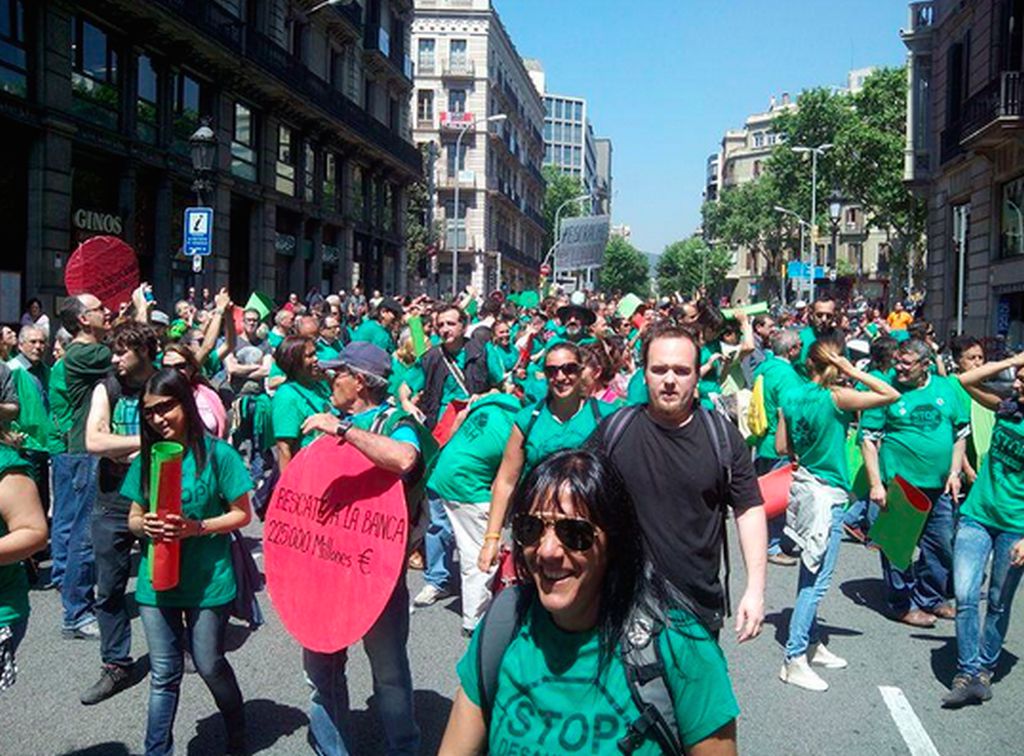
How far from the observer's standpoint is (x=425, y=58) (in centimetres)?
6003

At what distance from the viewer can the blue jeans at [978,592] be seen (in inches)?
201

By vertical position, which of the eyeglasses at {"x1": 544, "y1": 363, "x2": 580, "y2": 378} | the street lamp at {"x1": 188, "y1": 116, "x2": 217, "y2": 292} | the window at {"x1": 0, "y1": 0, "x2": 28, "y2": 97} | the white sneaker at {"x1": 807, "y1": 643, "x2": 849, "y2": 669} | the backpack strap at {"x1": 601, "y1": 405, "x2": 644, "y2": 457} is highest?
the window at {"x1": 0, "y1": 0, "x2": 28, "y2": 97}

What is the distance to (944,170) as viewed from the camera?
85.1 feet

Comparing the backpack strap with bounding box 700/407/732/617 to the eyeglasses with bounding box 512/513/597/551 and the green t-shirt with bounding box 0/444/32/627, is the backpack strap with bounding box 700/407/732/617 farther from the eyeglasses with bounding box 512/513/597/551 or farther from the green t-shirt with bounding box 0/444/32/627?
the green t-shirt with bounding box 0/444/32/627

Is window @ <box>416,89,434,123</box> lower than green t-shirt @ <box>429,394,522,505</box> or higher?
higher

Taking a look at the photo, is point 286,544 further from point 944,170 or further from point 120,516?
point 944,170

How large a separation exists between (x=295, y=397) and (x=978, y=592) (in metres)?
3.64

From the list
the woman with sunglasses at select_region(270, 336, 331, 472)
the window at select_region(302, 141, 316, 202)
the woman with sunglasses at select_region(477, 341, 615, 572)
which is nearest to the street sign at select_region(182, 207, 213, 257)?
the woman with sunglasses at select_region(270, 336, 331, 472)

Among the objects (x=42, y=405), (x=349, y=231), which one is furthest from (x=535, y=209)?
(x=42, y=405)

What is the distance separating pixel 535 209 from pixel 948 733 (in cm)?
8169

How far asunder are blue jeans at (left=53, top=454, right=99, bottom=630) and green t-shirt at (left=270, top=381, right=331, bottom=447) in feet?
4.06

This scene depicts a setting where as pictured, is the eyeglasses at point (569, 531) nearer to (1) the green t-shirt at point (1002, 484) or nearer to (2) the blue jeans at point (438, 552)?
(1) the green t-shirt at point (1002, 484)

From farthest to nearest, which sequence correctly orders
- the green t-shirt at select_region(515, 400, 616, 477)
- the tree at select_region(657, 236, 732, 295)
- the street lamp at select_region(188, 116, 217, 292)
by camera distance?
the tree at select_region(657, 236, 732, 295) → the street lamp at select_region(188, 116, 217, 292) → the green t-shirt at select_region(515, 400, 616, 477)

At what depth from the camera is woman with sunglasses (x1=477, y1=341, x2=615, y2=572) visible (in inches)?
180
